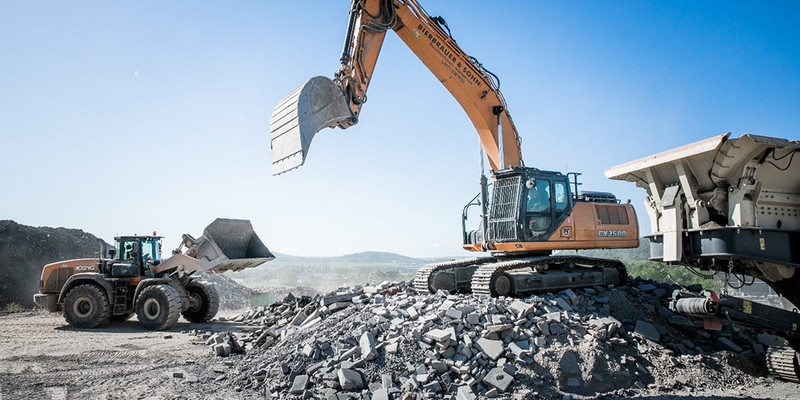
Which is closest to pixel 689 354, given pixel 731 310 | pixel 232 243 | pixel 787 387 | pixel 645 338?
pixel 645 338

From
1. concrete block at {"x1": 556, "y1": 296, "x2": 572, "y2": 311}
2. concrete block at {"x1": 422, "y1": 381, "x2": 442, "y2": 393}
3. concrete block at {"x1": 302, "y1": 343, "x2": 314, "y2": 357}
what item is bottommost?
concrete block at {"x1": 422, "y1": 381, "x2": 442, "y2": 393}

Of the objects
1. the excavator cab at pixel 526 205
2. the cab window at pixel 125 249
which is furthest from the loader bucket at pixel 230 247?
the excavator cab at pixel 526 205

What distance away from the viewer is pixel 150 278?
512 inches

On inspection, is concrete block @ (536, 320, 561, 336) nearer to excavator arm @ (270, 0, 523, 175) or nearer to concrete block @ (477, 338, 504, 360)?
concrete block @ (477, 338, 504, 360)

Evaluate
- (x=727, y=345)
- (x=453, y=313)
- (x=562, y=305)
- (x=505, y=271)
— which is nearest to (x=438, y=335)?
(x=453, y=313)

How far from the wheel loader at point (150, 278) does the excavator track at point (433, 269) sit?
5.08 metres

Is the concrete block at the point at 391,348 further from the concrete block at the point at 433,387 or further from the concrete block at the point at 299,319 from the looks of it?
the concrete block at the point at 299,319

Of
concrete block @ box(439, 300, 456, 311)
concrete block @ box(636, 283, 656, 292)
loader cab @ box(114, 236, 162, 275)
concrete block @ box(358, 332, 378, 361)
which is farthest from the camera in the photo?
loader cab @ box(114, 236, 162, 275)

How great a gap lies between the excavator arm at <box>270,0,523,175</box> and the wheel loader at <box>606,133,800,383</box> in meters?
4.11

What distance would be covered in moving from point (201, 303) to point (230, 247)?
2.22 m

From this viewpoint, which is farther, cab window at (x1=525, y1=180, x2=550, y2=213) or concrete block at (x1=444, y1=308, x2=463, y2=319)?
cab window at (x1=525, y1=180, x2=550, y2=213)

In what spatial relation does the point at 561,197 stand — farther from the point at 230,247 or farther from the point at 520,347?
the point at 230,247

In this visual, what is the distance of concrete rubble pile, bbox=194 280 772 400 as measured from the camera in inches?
239

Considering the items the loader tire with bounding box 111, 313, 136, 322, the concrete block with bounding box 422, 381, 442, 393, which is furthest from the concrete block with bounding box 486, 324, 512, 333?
the loader tire with bounding box 111, 313, 136, 322
